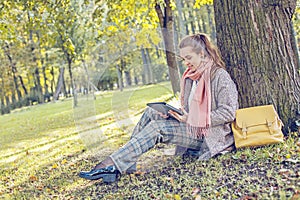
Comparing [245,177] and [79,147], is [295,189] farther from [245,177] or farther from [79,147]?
[79,147]

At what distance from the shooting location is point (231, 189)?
3.11 m

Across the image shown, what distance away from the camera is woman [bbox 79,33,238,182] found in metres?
3.73

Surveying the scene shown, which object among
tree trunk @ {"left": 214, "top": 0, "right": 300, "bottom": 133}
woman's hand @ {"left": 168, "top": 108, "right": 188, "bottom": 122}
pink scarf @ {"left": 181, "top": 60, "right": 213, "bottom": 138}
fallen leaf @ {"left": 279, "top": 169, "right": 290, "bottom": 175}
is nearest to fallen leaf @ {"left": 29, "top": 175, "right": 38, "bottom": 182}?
woman's hand @ {"left": 168, "top": 108, "right": 188, "bottom": 122}

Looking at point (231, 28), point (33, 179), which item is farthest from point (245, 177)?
point (33, 179)

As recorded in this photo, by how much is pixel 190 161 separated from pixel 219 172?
568 mm

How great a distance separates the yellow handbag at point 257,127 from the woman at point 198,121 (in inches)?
3.8

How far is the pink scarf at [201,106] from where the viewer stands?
3.72 meters

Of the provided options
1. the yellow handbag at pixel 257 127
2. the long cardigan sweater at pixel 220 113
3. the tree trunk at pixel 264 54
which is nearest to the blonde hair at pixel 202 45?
the long cardigan sweater at pixel 220 113

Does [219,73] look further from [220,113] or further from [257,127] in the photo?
[257,127]

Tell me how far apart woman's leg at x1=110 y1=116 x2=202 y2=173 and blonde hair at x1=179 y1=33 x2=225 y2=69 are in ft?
2.42

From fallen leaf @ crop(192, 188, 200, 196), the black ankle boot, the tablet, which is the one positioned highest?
the tablet

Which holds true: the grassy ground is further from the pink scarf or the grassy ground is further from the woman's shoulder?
the woman's shoulder

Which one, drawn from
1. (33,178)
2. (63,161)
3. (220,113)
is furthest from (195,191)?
(63,161)

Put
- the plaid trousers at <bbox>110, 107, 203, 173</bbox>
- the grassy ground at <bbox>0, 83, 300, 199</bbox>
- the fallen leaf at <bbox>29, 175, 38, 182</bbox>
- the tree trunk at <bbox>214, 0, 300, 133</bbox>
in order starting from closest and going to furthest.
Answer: the grassy ground at <bbox>0, 83, 300, 199</bbox>
the plaid trousers at <bbox>110, 107, 203, 173</bbox>
the tree trunk at <bbox>214, 0, 300, 133</bbox>
the fallen leaf at <bbox>29, 175, 38, 182</bbox>
